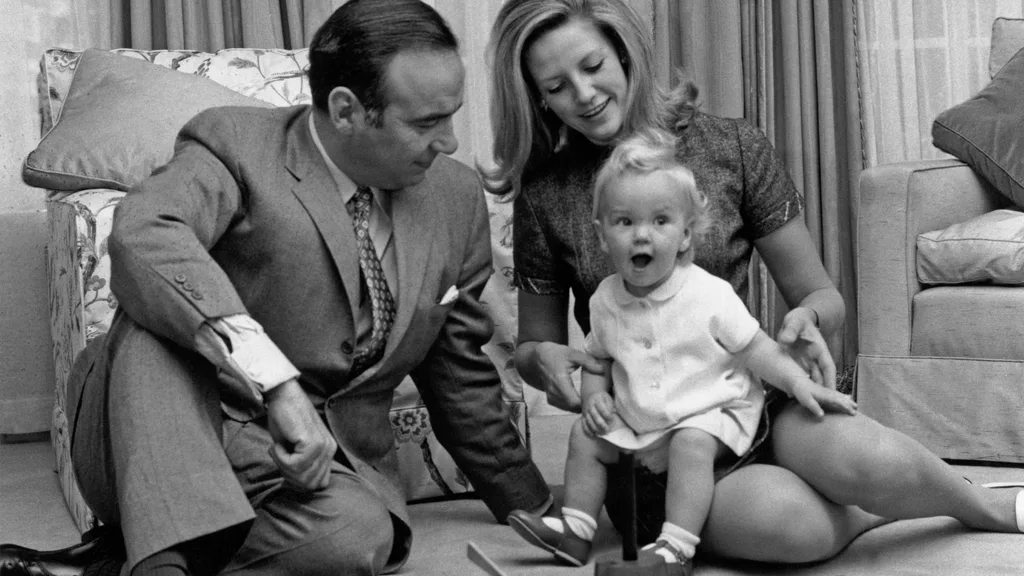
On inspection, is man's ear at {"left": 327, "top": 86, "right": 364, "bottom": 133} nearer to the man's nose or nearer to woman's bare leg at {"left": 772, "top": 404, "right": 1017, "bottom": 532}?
the man's nose

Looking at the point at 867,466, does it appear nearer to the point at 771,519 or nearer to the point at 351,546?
Answer: the point at 771,519

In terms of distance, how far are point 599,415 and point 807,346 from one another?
294mm

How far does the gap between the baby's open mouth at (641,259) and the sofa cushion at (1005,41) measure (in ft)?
5.36

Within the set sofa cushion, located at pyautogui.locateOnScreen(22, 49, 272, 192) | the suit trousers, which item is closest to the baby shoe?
the suit trousers

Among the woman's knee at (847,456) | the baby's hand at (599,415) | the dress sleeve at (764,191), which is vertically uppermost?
the dress sleeve at (764,191)

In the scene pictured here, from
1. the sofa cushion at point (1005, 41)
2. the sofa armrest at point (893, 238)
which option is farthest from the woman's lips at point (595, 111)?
the sofa cushion at point (1005, 41)

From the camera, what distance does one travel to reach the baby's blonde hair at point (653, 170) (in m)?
1.63

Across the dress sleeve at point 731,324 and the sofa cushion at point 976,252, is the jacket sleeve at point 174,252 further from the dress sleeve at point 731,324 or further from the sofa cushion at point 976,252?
the sofa cushion at point 976,252

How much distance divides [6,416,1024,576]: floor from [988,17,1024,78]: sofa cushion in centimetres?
110

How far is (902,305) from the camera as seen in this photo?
240cm

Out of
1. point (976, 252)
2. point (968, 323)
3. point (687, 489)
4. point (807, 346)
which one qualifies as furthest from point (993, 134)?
point (687, 489)

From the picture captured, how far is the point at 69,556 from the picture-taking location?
1620 mm

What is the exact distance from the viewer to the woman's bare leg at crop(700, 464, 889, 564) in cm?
158

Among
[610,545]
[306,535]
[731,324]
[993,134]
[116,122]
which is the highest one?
[116,122]
